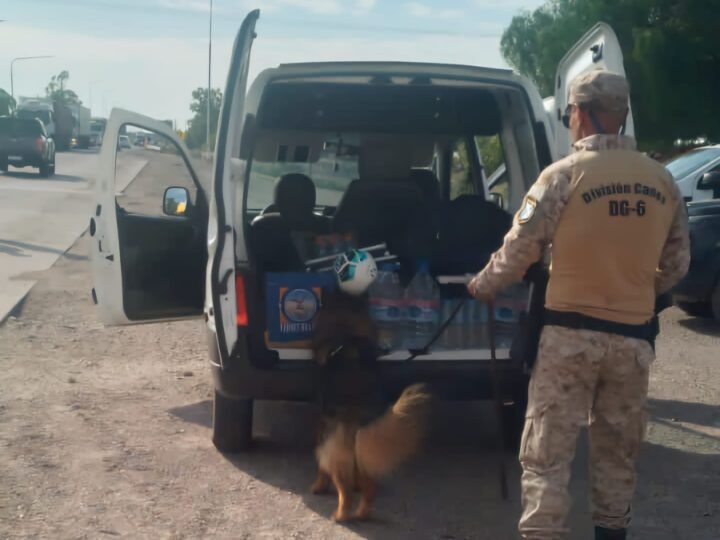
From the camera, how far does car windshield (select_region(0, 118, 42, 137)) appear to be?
33.2 metres

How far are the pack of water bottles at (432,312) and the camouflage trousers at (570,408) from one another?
4.39 feet

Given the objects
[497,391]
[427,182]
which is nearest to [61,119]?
[427,182]

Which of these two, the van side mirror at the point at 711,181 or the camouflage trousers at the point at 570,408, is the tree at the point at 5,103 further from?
the camouflage trousers at the point at 570,408

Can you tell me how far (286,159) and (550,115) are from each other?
208cm

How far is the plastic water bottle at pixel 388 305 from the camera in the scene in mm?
5273

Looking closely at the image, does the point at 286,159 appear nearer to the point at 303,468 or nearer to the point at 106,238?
the point at 106,238

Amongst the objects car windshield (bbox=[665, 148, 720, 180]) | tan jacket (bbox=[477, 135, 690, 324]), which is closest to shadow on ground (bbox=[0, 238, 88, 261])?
car windshield (bbox=[665, 148, 720, 180])

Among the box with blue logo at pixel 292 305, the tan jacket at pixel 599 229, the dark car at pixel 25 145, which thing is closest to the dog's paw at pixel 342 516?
the box with blue logo at pixel 292 305

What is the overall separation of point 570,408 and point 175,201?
134 inches

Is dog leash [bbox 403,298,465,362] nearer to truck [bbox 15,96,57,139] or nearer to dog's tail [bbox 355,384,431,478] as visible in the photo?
dog's tail [bbox 355,384,431,478]

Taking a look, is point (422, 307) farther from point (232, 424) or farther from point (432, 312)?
point (232, 424)

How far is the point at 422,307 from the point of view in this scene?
17.5 ft

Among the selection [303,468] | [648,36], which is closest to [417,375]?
[303,468]

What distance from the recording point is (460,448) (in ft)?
19.6
